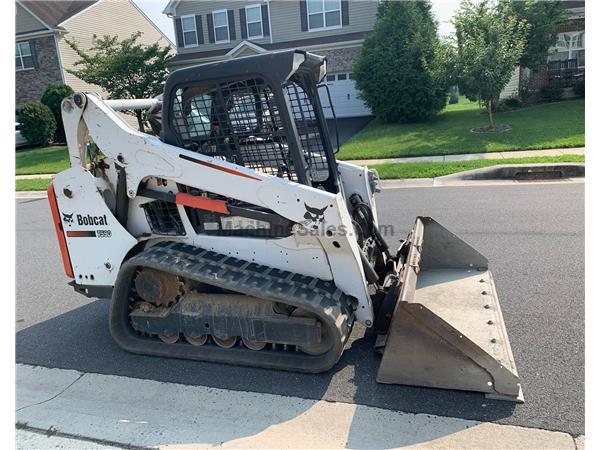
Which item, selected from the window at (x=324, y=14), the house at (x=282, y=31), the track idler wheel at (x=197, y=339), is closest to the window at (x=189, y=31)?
the house at (x=282, y=31)

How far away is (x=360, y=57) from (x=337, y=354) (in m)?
17.9

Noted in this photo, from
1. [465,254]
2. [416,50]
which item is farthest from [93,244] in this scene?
[416,50]

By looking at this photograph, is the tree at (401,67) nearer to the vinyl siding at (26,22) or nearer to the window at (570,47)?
the window at (570,47)

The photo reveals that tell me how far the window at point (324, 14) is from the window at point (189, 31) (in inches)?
250

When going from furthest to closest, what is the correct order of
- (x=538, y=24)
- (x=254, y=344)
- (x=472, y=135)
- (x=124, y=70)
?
1. (x=124, y=70)
2. (x=538, y=24)
3. (x=472, y=135)
4. (x=254, y=344)

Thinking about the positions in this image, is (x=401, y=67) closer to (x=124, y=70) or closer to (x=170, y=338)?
(x=124, y=70)

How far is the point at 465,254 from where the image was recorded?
15.3ft

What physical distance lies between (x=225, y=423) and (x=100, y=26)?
29.7 m

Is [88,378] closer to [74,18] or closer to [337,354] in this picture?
[337,354]

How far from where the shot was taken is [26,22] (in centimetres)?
2564

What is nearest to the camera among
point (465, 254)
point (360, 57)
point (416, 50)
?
point (465, 254)

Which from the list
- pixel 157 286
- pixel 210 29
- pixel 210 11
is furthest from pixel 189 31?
pixel 157 286

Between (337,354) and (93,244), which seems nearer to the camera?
(337,354)

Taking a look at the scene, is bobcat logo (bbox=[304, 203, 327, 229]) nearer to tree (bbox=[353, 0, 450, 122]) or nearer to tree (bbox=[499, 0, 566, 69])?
tree (bbox=[353, 0, 450, 122])
